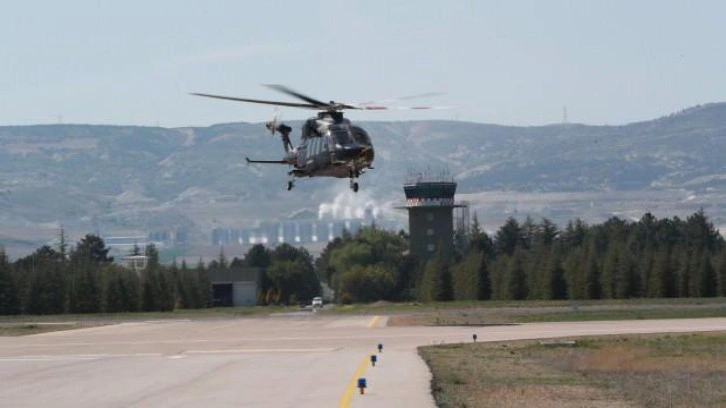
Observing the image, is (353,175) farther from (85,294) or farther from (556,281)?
(556,281)

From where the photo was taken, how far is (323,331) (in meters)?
75.8

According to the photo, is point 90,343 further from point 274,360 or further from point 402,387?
point 402,387

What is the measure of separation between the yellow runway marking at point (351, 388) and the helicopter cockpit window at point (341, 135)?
54.0ft

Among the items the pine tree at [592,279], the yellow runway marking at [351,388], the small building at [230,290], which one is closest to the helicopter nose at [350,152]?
the yellow runway marking at [351,388]

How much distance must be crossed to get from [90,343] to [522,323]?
22.6 m

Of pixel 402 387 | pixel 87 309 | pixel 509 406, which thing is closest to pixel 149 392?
pixel 402 387

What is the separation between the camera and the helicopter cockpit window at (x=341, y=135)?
63250 mm

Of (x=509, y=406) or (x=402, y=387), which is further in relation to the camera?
(x=402, y=387)

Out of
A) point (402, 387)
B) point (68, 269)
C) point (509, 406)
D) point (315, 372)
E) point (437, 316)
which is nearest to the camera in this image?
point (509, 406)

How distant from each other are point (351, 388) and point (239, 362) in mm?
12810

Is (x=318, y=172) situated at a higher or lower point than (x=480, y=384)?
higher

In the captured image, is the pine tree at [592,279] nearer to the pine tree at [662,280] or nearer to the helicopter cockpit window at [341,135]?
the pine tree at [662,280]

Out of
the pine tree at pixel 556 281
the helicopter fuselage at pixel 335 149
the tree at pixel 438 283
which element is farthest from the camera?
the tree at pixel 438 283

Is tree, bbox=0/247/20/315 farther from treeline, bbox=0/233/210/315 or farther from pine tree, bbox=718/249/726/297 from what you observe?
pine tree, bbox=718/249/726/297
